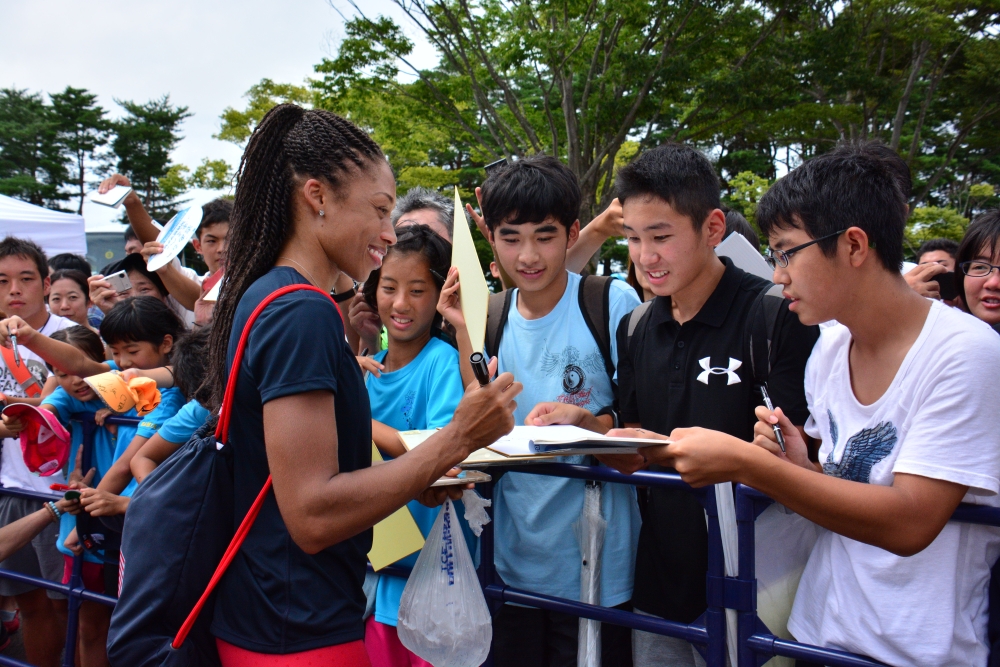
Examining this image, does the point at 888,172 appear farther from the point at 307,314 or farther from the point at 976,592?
the point at 307,314

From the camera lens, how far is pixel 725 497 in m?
1.88

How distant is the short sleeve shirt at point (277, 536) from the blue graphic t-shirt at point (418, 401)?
2.69ft

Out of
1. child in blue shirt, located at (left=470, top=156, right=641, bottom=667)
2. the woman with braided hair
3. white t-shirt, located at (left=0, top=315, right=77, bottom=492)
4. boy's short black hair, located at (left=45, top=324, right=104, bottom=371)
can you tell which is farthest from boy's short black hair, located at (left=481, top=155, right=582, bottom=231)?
white t-shirt, located at (left=0, top=315, right=77, bottom=492)

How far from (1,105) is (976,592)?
150 ft

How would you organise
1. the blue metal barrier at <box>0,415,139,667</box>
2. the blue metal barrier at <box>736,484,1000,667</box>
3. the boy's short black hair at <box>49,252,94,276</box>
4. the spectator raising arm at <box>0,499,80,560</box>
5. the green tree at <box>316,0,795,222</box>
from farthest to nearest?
the green tree at <box>316,0,795,222</box> → the boy's short black hair at <box>49,252,94,276</box> → the spectator raising arm at <box>0,499,80,560</box> → the blue metal barrier at <box>0,415,139,667</box> → the blue metal barrier at <box>736,484,1000,667</box>

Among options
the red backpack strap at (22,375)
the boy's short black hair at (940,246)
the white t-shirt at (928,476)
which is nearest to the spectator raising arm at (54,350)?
the red backpack strap at (22,375)

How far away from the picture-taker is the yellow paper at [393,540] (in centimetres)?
206

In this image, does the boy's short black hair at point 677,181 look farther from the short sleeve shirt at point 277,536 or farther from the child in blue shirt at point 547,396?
the short sleeve shirt at point 277,536

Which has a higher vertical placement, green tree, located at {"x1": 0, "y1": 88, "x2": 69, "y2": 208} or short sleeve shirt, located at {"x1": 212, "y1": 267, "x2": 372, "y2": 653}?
green tree, located at {"x1": 0, "y1": 88, "x2": 69, "y2": 208}

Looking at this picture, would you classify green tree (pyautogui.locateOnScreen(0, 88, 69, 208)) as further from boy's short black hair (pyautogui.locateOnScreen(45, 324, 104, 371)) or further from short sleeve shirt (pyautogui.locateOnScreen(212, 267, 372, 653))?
short sleeve shirt (pyautogui.locateOnScreen(212, 267, 372, 653))

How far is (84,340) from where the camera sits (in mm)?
3945

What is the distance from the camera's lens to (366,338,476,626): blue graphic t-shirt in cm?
235

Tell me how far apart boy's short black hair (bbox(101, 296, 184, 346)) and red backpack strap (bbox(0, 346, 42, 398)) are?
1.05 m

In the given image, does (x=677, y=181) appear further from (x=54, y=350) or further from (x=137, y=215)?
(x=137, y=215)
